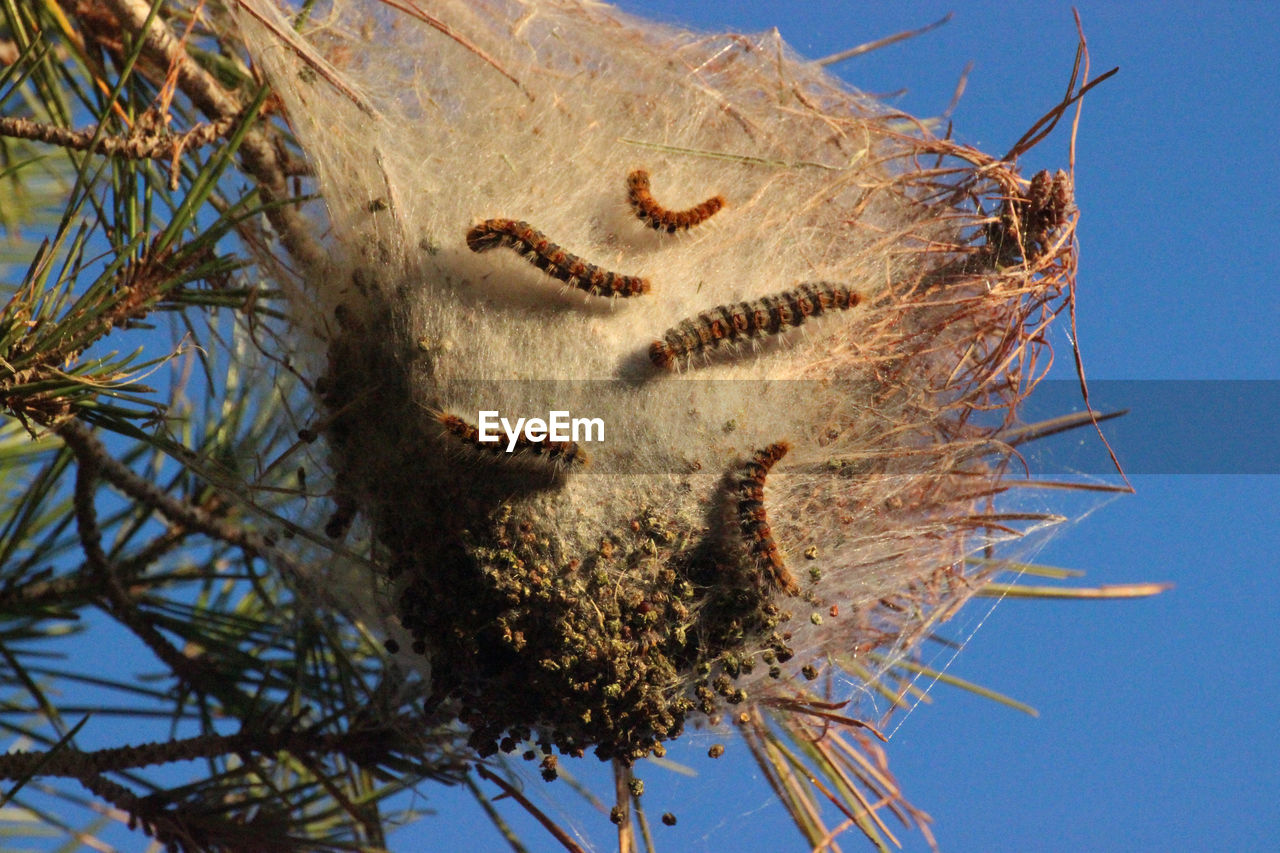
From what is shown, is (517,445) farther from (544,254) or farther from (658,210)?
(658,210)

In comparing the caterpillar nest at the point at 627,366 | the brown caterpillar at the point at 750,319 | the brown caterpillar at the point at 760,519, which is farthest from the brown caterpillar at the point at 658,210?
the brown caterpillar at the point at 760,519

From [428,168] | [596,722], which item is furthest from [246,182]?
[596,722]

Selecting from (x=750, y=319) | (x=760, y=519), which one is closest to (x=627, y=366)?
(x=750, y=319)

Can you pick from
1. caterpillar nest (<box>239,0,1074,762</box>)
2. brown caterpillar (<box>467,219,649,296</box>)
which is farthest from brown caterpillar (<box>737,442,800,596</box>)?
brown caterpillar (<box>467,219,649,296</box>)

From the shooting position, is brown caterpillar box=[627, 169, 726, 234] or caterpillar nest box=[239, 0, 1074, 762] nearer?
caterpillar nest box=[239, 0, 1074, 762]

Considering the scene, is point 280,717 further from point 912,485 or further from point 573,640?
point 912,485

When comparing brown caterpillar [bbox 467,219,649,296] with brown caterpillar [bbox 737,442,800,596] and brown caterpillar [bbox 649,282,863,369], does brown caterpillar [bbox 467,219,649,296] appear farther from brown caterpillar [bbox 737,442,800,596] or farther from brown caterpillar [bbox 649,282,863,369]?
brown caterpillar [bbox 737,442,800,596]
